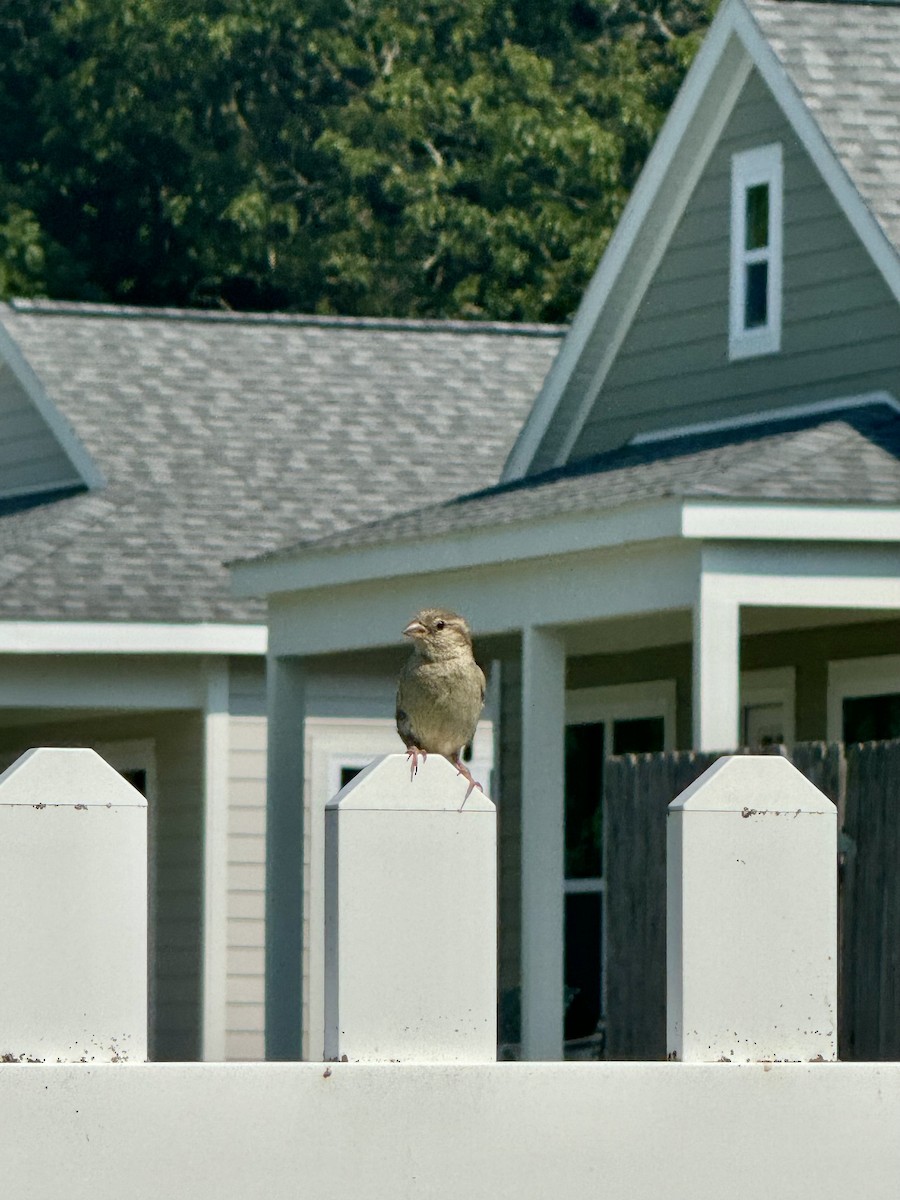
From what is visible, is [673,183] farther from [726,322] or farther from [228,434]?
[228,434]

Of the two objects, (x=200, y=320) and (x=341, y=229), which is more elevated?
(x=341, y=229)

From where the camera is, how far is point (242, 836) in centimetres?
1708

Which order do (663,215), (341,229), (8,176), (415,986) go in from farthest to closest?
(8,176)
(341,229)
(663,215)
(415,986)

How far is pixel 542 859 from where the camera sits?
500 inches

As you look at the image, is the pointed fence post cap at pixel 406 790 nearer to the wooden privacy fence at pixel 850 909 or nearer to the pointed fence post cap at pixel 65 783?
the pointed fence post cap at pixel 65 783

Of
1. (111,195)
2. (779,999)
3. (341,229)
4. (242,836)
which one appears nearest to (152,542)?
(242,836)

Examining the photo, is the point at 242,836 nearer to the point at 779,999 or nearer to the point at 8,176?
the point at 779,999

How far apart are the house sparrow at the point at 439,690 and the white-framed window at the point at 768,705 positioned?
284 inches

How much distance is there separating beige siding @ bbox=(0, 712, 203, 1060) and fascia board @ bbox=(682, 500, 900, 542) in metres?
6.55

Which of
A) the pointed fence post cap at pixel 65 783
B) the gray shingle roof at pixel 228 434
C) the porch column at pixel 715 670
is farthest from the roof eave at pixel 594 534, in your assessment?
the pointed fence post cap at pixel 65 783

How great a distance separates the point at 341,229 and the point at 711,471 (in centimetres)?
2627

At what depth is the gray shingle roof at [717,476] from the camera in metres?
11.9

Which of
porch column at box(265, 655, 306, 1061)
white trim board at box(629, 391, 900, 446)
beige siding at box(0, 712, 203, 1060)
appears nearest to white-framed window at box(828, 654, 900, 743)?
white trim board at box(629, 391, 900, 446)

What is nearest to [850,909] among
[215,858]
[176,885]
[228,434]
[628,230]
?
[628,230]
